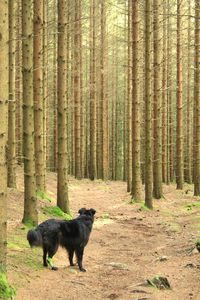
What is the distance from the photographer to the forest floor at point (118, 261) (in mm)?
6645

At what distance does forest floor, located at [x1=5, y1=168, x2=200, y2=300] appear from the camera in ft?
21.8

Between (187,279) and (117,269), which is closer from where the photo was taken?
(187,279)

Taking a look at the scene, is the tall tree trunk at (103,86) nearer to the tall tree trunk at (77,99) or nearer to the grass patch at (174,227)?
the tall tree trunk at (77,99)

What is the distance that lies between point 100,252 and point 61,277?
2.60m

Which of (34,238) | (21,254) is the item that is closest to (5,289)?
(34,238)

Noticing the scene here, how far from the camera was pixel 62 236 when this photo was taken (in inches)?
315

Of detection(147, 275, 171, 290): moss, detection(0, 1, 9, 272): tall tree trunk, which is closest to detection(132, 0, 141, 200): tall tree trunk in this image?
detection(147, 275, 171, 290): moss

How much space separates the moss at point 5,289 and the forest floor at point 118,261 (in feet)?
0.61

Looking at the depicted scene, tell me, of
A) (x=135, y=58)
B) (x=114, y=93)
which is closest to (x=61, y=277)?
(x=135, y=58)

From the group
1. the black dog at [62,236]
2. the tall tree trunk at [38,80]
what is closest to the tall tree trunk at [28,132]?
the tall tree trunk at [38,80]

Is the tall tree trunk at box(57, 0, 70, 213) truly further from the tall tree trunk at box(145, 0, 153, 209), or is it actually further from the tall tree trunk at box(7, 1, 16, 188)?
the tall tree trunk at box(145, 0, 153, 209)

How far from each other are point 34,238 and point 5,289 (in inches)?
62.9

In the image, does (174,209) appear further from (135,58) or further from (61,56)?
(61,56)

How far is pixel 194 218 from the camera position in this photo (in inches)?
588
